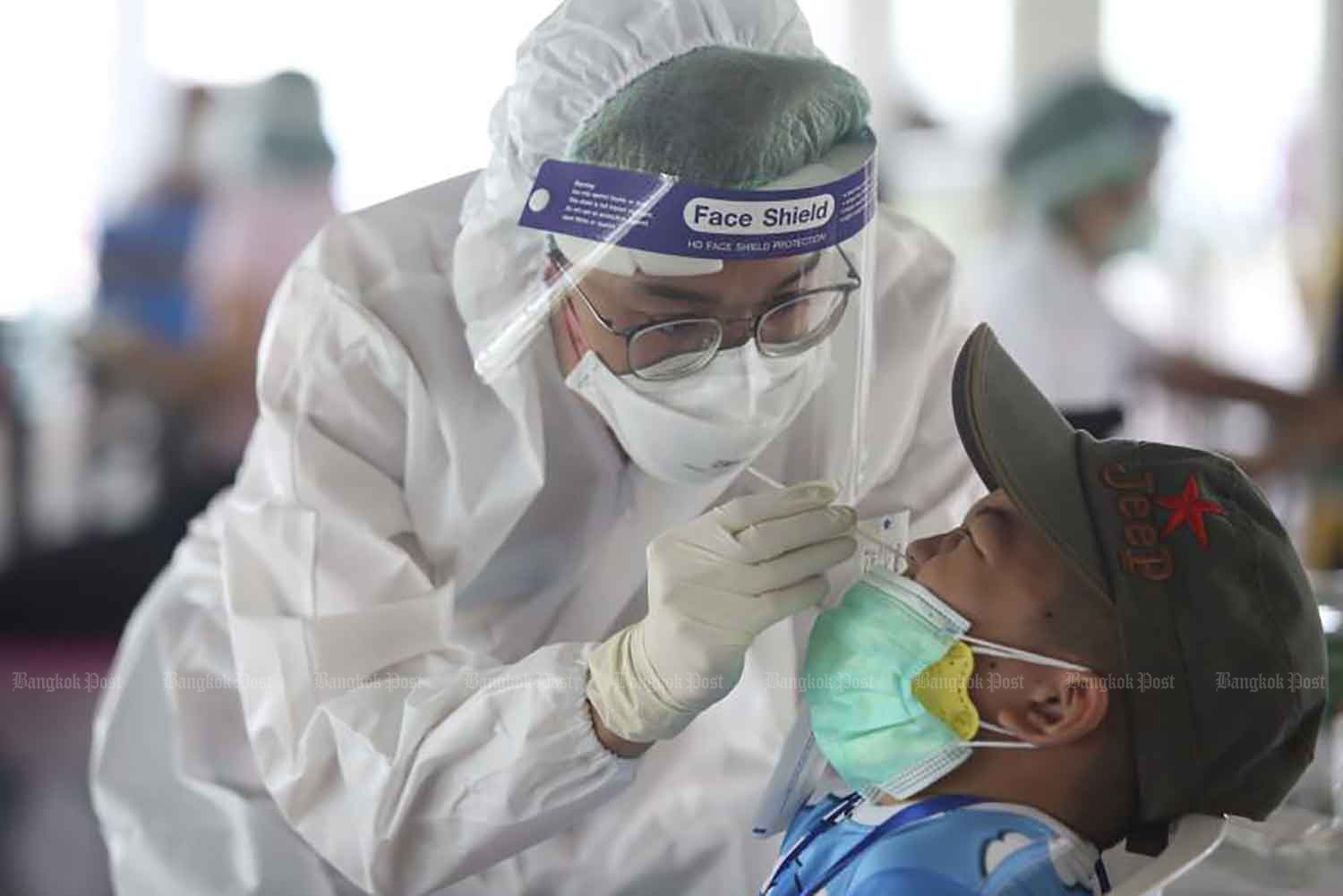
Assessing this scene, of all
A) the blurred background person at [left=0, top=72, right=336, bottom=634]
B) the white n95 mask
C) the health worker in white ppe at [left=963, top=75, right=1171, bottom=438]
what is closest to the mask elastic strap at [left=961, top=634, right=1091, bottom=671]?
the white n95 mask

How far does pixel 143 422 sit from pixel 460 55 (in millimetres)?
1556

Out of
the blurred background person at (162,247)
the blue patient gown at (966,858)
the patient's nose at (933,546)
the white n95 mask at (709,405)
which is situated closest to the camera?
the blue patient gown at (966,858)

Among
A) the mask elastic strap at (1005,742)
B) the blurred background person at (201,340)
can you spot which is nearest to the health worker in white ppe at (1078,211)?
the blurred background person at (201,340)

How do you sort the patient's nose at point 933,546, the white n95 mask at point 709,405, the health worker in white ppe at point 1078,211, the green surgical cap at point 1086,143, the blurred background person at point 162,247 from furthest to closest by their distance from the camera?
1. the blurred background person at point 162,247
2. the green surgical cap at point 1086,143
3. the health worker in white ppe at point 1078,211
4. the white n95 mask at point 709,405
5. the patient's nose at point 933,546

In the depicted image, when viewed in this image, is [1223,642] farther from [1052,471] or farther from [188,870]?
[188,870]

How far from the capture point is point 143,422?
3896 mm

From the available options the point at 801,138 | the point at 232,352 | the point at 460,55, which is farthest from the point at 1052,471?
the point at 232,352

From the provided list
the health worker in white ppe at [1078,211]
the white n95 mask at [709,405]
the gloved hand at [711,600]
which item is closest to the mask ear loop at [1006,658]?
the gloved hand at [711,600]

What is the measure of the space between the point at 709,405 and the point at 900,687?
0.28 m

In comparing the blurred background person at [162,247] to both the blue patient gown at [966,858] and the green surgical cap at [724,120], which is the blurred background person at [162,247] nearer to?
the green surgical cap at [724,120]

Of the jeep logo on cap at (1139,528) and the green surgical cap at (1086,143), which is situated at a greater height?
the jeep logo on cap at (1139,528)

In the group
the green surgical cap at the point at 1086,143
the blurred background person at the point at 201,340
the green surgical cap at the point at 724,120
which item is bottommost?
the blurred background person at the point at 201,340

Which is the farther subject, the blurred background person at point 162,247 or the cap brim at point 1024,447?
the blurred background person at point 162,247

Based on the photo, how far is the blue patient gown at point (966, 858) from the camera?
0.99m
